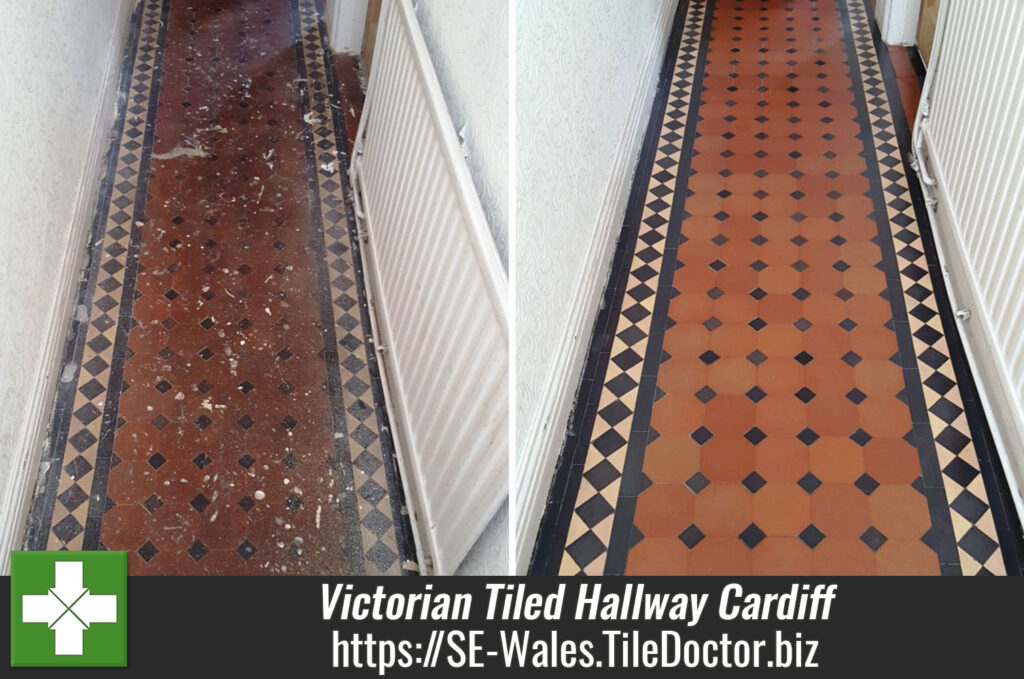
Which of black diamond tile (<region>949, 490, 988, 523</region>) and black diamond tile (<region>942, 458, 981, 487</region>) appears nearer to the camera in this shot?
black diamond tile (<region>949, 490, 988, 523</region>)

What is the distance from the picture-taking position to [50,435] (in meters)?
4.05

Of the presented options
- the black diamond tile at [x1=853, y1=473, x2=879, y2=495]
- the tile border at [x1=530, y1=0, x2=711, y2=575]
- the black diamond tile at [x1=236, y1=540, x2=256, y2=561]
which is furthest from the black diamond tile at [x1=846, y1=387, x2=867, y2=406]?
the black diamond tile at [x1=236, y1=540, x2=256, y2=561]

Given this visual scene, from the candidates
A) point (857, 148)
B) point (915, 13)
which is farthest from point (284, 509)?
point (915, 13)

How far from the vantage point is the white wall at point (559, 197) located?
320 cm

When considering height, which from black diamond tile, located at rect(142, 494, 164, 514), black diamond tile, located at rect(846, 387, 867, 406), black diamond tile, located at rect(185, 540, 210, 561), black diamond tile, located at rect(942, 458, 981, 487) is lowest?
black diamond tile, located at rect(185, 540, 210, 561)

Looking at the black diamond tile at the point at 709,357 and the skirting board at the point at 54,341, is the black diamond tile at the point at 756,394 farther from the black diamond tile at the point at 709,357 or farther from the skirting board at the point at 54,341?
the skirting board at the point at 54,341

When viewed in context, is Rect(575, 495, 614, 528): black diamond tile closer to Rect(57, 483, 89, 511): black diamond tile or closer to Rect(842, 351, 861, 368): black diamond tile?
Rect(842, 351, 861, 368): black diamond tile

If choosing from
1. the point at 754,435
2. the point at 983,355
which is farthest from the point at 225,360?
the point at 983,355

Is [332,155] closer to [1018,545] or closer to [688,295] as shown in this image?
[688,295]

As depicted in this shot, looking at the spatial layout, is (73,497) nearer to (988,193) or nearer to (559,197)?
(559,197)

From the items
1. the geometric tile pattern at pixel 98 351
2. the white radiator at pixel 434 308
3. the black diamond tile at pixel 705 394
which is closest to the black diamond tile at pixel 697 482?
the black diamond tile at pixel 705 394

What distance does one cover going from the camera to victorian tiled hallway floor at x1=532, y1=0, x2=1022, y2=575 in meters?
3.69

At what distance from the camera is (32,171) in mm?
4172

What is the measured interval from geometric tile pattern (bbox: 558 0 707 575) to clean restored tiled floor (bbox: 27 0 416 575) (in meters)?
0.65
